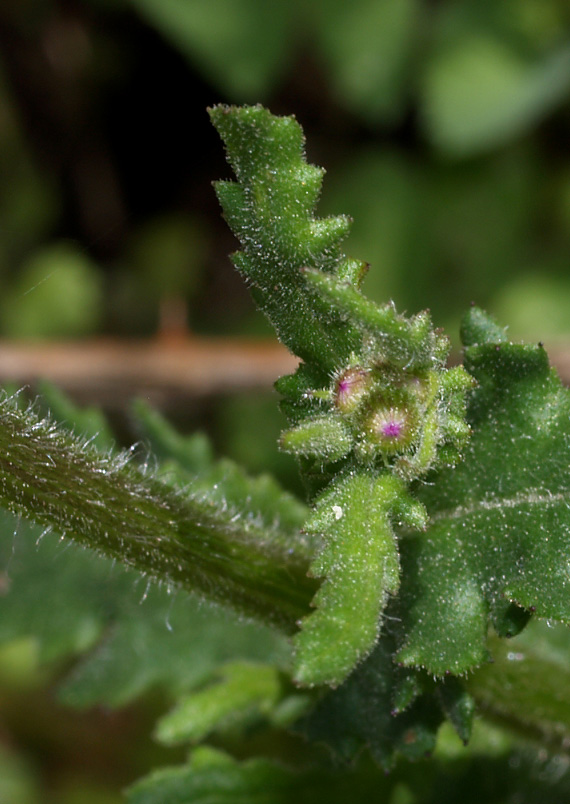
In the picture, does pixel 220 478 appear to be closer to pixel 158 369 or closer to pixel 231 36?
pixel 158 369

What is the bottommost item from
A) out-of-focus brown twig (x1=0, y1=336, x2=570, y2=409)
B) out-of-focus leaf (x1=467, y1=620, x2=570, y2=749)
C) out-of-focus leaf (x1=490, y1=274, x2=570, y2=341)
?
out-of-focus leaf (x1=467, y1=620, x2=570, y2=749)

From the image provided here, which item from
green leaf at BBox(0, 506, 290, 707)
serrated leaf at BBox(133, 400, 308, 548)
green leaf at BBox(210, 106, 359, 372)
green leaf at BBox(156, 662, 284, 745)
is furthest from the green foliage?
green leaf at BBox(0, 506, 290, 707)

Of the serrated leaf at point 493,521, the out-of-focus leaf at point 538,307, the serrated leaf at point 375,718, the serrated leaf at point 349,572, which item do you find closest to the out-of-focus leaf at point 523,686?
the serrated leaf at point 375,718

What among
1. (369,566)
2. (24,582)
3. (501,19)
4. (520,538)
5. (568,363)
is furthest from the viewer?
(501,19)

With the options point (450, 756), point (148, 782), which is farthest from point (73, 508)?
point (450, 756)

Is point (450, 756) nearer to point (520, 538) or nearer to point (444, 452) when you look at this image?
point (520, 538)

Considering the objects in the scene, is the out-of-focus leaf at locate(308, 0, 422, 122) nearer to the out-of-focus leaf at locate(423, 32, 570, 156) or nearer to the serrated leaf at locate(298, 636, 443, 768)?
the out-of-focus leaf at locate(423, 32, 570, 156)

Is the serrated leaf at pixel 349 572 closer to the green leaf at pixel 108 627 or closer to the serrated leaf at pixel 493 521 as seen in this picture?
the serrated leaf at pixel 493 521
